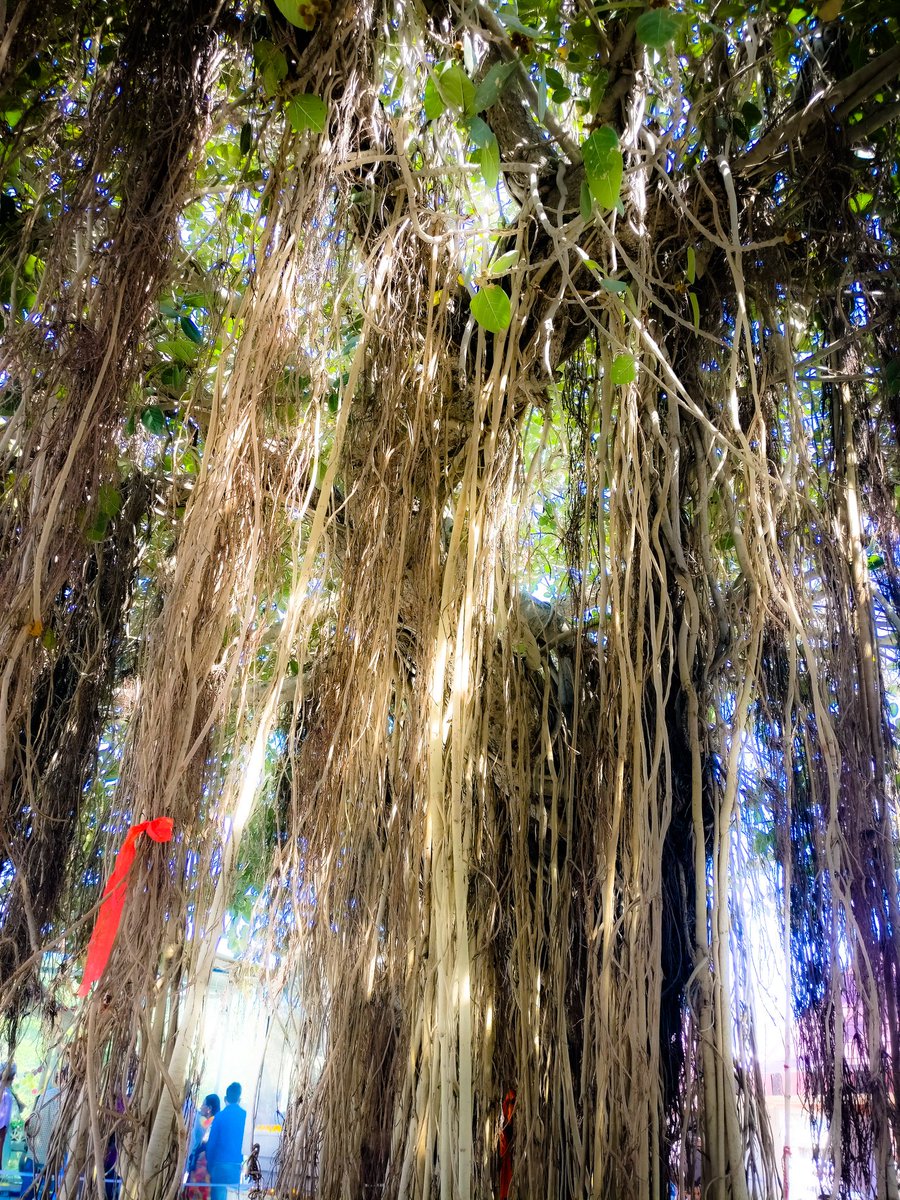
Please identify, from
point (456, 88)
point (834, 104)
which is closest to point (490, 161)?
point (456, 88)

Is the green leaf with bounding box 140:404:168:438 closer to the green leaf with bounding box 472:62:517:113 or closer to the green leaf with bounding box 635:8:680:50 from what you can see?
the green leaf with bounding box 472:62:517:113

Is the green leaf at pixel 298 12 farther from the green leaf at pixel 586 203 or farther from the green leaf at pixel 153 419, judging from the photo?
the green leaf at pixel 153 419

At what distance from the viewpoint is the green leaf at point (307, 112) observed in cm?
117

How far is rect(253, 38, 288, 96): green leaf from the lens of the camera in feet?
4.05

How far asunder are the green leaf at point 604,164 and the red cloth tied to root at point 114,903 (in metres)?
1.00

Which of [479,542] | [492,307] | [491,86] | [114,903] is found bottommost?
[114,903]

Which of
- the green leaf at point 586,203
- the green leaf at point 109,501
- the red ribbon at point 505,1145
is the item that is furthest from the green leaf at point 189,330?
the red ribbon at point 505,1145

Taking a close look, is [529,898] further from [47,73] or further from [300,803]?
[47,73]

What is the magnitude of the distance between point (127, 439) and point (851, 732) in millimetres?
1741

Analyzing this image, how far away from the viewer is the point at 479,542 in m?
1.43

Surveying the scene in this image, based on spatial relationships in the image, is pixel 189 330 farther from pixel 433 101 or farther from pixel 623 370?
pixel 623 370

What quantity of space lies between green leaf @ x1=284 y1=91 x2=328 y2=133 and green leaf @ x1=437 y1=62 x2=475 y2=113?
0.54 feet

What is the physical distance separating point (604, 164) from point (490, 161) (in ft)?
0.52

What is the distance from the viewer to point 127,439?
2.13 metres
